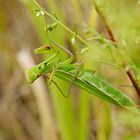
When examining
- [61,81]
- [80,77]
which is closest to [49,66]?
[80,77]

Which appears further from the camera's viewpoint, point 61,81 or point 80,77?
point 61,81

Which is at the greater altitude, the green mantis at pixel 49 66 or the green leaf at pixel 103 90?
the green mantis at pixel 49 66

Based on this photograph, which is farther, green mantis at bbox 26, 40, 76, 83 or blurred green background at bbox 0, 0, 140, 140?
green mantis at bbox 26, 40, 76, 83

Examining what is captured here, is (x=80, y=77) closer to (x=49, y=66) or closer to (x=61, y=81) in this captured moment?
(x=49, y=66)

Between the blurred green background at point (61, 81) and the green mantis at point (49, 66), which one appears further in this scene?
the green mantis at point (49, 66)

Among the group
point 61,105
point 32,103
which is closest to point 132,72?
point 61,105

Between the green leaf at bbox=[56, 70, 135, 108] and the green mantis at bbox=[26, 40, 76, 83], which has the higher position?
the green mantis at bbox=[26, 40, 76, 83]
